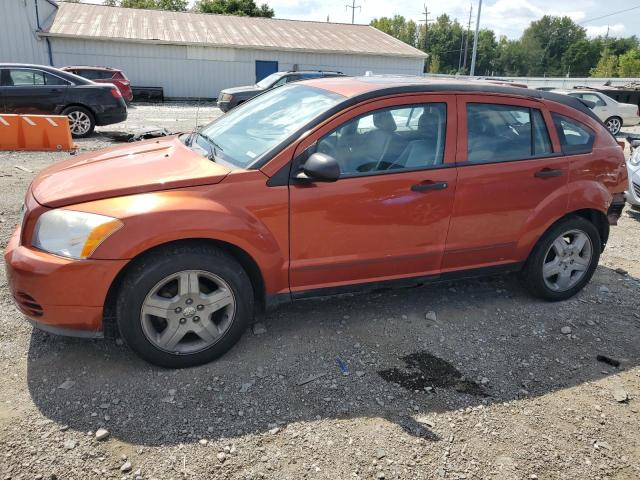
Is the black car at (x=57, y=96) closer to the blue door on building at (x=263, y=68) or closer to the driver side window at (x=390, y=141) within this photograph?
the driver side window at (x=390, y=141)

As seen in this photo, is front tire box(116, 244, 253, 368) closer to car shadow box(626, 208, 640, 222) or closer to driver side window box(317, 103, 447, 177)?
driver side window box(317, 103, 447, 177)

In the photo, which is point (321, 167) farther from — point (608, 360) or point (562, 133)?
point (608, 360)

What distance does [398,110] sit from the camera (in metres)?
3.52

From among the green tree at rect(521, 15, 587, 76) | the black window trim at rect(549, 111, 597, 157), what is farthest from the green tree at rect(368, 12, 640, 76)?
the black window trim at rect(549, 111, 597, 157)

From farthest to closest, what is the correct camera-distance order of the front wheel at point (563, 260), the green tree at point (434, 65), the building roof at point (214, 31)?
the green tree at point (434, 65) → the building roof at point (214, 31) → the front wheel at point (563, 260)

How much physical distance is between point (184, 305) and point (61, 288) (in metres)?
0.67

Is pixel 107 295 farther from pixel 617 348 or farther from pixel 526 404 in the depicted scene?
pixel 617 348

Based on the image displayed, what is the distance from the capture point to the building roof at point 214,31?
25.9 metres

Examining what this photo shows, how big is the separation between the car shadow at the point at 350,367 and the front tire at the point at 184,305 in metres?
0.15

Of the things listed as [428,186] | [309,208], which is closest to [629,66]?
[428,186]

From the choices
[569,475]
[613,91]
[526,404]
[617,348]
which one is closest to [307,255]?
[526,404]

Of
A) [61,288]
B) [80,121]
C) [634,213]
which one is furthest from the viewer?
[80,121]

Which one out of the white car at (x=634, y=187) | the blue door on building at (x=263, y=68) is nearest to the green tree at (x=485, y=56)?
the blue door on building at (x=263, y=68)

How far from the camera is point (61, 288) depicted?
2824 millimetres
